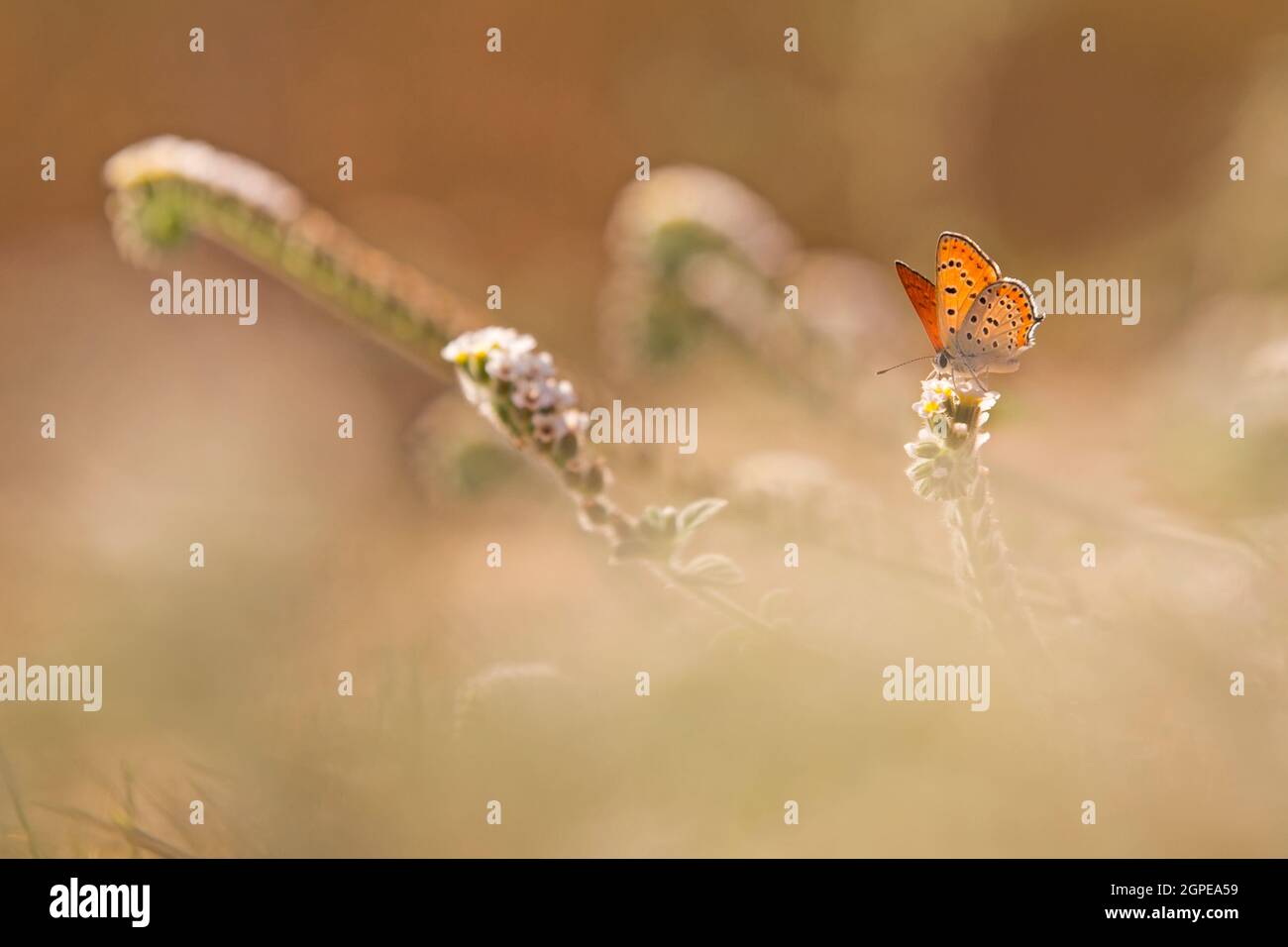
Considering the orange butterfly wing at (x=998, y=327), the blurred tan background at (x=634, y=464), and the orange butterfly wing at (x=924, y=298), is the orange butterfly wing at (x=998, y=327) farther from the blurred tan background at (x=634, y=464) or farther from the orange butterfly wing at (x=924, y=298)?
the blurred tan background at (x=634, y=464)

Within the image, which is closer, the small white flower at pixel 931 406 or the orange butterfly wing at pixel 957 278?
the small white flower at pixel 931 406

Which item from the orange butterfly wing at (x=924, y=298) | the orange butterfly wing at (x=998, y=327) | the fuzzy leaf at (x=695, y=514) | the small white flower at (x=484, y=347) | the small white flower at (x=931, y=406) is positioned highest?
the orange butterfly wing at (x=924, y=298)

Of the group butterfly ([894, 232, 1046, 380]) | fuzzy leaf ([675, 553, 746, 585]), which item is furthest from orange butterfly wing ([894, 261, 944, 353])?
fuzzy leaf ([675, 553, 746, 585])

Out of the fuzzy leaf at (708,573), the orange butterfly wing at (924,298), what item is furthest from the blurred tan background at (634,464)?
the orange butterfly wing at (924,298)

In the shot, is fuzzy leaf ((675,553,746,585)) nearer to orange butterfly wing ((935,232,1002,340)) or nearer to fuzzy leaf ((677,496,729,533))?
fuzzy leaf ((677,496,729,533))

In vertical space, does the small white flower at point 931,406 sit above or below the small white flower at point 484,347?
below

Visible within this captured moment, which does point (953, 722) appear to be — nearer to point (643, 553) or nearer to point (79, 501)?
point (643, 553)

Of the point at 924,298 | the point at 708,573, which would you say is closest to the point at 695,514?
the point at 708,573
